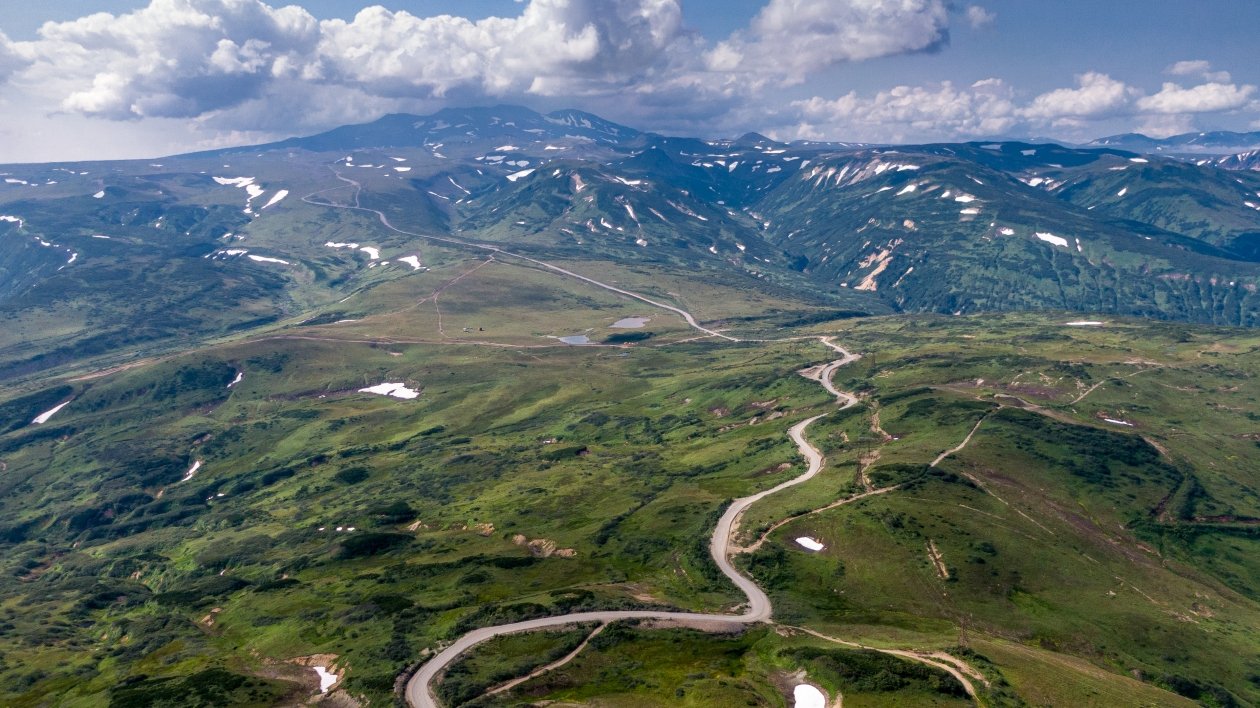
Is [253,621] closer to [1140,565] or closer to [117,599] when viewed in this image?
[117,599]

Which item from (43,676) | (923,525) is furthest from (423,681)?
(923,525)

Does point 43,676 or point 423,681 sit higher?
point 423,681

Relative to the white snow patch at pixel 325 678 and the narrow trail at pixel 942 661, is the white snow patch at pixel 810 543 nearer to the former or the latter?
the narrow trail at pixel 942 661

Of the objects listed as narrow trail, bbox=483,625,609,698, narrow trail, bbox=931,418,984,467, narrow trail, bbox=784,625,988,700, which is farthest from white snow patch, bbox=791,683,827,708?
narrow trail, bbox=931,418,984,467

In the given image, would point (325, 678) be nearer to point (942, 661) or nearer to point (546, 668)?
point (546, 668)

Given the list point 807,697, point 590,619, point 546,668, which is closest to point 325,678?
point 546,668

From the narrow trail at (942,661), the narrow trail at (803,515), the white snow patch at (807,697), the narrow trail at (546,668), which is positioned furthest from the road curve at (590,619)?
the white snow patch at (807,697)
